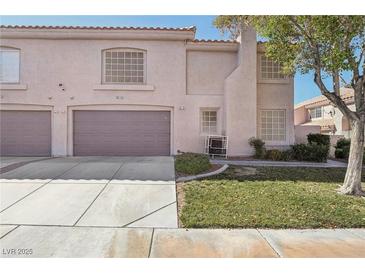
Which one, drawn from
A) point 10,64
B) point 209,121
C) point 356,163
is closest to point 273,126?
point 209,121

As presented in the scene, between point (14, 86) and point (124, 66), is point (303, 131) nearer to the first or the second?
point (124, 66)

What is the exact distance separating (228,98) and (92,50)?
258 inches

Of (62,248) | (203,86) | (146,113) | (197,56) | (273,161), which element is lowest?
(62,248)

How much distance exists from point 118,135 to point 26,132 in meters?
4.27

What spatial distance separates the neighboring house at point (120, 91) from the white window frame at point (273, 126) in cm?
84

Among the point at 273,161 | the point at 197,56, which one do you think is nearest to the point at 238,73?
the point at 197,56

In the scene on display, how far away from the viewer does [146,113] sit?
12.0m

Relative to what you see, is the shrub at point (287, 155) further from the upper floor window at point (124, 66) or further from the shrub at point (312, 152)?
the upper floor window at point (124, 66)

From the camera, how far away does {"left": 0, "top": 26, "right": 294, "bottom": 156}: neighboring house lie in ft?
38.6

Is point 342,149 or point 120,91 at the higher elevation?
point 120,91

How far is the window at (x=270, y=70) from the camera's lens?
12.4 meters

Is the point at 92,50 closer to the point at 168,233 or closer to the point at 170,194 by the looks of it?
the point at 170,194

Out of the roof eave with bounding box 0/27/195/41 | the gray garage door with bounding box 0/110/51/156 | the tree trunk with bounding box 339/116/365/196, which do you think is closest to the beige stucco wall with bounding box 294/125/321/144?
the tree trunk with bounding box 339/116/365/196

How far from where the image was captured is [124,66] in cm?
1205
